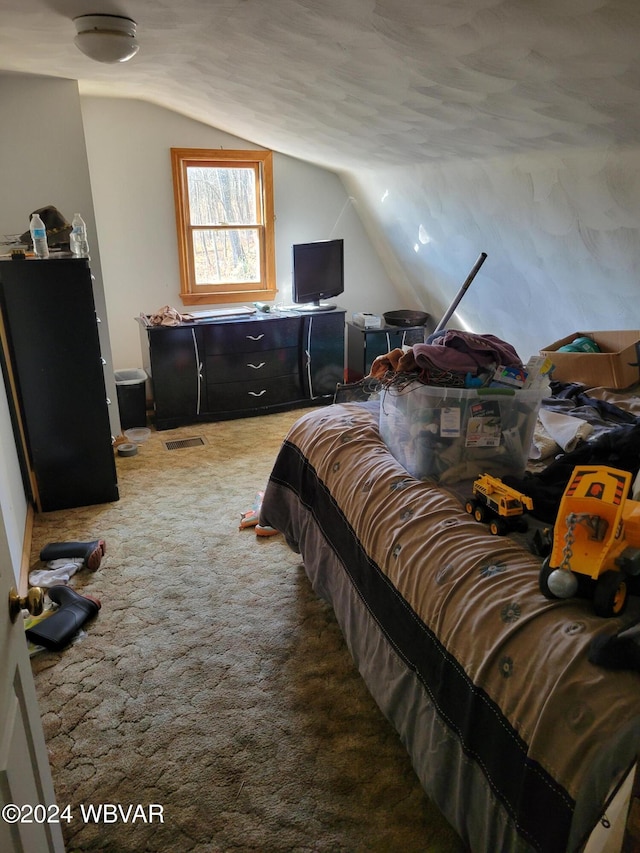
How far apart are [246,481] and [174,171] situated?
97.2 inches

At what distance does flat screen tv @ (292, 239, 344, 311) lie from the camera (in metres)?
4.57

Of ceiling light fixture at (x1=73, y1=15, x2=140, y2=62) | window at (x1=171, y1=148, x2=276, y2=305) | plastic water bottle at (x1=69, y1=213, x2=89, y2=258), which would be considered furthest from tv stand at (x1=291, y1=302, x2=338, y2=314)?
ceiling light fixture at (x1=73, y1=15, x2=140, y2=62)

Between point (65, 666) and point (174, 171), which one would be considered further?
point (174, 171)

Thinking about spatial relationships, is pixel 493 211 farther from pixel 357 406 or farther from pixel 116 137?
pixel 116 137

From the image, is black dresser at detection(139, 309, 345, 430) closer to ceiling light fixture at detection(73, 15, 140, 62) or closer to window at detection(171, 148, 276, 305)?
window at detection(171, 148, 276, 305)

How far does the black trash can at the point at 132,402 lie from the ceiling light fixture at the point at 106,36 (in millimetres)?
2252

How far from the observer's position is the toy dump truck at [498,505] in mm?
1565

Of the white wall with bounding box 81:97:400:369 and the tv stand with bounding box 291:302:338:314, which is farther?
the tv stand with bounding box 291:302:338:314

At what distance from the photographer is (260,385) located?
4.55m

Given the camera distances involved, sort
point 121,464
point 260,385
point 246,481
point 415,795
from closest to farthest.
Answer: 1. point 415,795
2. point 246,481
3. point 121,464
4. point 260,385

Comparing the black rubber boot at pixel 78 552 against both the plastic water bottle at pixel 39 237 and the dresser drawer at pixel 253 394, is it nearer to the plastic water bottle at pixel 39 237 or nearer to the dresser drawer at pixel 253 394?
the plastic water bottle at pixel 39 237

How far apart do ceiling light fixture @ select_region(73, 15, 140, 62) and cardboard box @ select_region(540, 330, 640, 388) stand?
86.9 inches

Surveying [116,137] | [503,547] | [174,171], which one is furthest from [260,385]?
[503,547]

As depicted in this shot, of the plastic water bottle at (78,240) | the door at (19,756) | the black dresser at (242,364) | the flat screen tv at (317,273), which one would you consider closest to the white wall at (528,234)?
the flat screen tv at (317,273)
